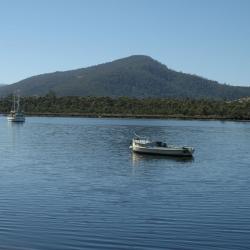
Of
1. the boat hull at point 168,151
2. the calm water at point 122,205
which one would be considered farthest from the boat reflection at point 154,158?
the calm water at point 122,205

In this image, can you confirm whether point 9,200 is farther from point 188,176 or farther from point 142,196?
point 188,176

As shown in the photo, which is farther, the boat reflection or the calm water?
the boat reflection

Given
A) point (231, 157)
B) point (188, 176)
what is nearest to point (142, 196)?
point (188, 176)

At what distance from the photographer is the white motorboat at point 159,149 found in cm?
8000

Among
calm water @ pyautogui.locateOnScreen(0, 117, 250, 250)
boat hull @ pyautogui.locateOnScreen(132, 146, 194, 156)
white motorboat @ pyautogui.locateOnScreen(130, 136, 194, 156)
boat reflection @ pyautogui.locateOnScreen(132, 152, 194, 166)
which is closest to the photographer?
calm water @ pyautogui.locateOnScreen(0, 117, 250, 250)

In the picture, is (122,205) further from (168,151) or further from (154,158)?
(168,151)

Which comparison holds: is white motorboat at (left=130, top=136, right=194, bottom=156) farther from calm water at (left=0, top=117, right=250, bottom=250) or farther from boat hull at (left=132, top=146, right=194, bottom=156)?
calm water at (left=0, top=117, right=250, bottom=250)

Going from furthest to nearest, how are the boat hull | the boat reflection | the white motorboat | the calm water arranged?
the white motorboat, the boat hull, the boat reflection, the calm water

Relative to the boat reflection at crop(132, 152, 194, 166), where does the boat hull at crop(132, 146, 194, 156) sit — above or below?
above

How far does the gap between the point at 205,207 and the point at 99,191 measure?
10.1 m

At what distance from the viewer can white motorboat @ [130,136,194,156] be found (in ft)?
262

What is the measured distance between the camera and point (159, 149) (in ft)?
268

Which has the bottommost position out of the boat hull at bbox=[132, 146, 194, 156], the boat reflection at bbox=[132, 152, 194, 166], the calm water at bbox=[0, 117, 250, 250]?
the boat reflection at bbox=[132, 152, 194, 166]

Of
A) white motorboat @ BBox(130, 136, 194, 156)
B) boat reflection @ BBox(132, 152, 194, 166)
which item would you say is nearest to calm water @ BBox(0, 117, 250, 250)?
boat reflection @ BBox(132, 152, 194, 166)
